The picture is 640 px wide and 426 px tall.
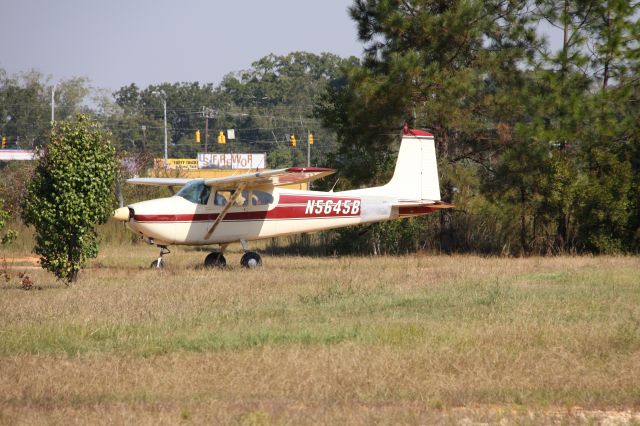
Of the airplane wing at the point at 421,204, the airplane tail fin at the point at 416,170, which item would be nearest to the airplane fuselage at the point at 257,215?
the airplane wing at the point at 421,204

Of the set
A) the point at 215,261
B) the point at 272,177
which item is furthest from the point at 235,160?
the point at 272,177

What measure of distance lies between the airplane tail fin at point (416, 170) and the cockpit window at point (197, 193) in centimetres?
413

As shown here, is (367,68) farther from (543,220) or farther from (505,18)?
(543,220)

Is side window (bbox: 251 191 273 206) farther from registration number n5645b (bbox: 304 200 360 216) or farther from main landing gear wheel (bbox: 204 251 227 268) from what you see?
main landing gear wheel (bbox: 204 251 227 268)

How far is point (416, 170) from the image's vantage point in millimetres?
20750

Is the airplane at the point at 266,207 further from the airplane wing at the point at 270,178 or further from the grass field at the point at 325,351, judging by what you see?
the grass field at the point at 325,351

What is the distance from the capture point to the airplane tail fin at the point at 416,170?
20.6 metres

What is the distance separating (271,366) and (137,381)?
4.20ft

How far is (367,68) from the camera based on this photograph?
23.2 metres

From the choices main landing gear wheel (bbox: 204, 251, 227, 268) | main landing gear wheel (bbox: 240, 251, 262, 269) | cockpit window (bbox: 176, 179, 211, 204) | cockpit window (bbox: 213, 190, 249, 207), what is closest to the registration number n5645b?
cockpit window (bbox: 213, 190, 249, 207)

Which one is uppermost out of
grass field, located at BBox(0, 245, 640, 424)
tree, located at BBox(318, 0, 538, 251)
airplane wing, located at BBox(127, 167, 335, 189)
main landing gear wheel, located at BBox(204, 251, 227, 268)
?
tree, located at BBox(318, 0, 538, 251)

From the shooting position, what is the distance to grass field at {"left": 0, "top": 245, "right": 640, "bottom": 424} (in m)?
7.11

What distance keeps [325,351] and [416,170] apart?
12.1 m

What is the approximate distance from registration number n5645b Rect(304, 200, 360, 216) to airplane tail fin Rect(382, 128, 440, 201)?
92 cm
